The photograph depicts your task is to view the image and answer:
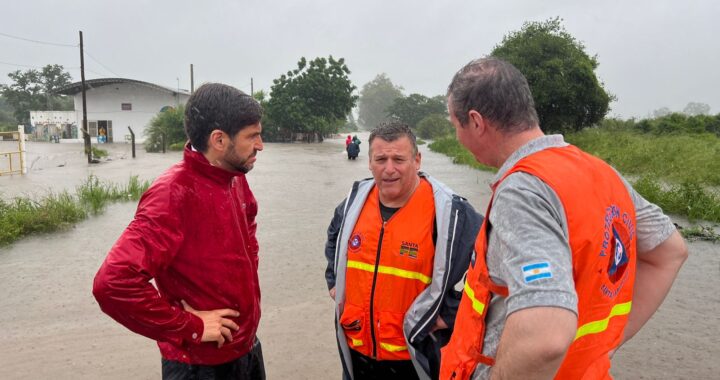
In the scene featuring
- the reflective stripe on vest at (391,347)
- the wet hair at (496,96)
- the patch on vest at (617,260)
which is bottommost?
the reflective stripe on vest at (391,347)

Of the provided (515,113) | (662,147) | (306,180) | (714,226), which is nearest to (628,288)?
(515,113)

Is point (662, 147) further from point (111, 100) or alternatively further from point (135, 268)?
point (111, 100)

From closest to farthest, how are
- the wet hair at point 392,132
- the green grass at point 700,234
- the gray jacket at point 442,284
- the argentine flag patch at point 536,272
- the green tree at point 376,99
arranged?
the argentine flag patch at point 536,272, the gray jacket at point 442,284, the wet hair at point 392,132, the green grass at point 700,234, the green tree at point 376,99

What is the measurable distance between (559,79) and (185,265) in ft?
74.2

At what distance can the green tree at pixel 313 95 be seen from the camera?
44000 mm

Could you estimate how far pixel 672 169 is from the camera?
43.1 feet

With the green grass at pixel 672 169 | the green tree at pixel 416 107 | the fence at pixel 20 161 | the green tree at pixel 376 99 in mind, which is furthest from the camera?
the green tree at pixel 376 99

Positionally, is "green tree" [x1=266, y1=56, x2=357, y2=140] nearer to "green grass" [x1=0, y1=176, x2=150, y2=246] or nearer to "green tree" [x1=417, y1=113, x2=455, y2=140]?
"green tree" [x1=417, y1=113, x2=455, y2=140]

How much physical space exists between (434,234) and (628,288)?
1109 millimetres

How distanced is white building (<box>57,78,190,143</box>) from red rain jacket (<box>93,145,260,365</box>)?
4655cm

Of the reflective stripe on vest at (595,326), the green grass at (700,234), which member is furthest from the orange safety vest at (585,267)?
the green grass at (700,234)

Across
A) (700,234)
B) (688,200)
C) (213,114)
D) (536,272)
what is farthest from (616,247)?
(688,200)

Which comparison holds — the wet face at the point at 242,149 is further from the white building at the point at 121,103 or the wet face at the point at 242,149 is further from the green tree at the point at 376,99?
the green tree at the point at 376,99

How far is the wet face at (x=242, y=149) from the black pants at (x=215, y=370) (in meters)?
0.84
